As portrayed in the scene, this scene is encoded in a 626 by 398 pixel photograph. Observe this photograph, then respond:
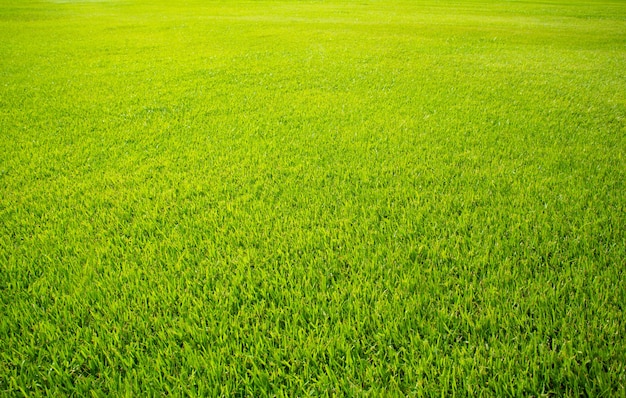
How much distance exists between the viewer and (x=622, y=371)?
1593mm

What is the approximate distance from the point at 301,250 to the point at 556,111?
213 inches

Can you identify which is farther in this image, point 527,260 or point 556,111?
point 556,111

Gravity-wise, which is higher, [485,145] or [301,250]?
[485,145]

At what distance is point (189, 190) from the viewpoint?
339 centimetres

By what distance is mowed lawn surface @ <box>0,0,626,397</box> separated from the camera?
5.63 feet

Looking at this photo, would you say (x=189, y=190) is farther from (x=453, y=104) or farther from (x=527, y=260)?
(x=453, y=104)

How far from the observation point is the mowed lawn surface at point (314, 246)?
5.63ft

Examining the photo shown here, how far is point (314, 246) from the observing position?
2.59m

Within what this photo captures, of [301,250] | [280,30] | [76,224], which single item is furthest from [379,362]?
[280,30]

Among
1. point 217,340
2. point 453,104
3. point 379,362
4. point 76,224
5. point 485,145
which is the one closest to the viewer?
point 379,362

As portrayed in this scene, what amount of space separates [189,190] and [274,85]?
504 centimetres

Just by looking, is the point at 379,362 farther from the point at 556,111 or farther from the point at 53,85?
the point at 53,85

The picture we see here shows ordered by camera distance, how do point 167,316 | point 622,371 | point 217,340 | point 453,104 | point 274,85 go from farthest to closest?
1. point 274,85
2. point 453,104
3. point 167,316
4. point 217,340
5. point 622,371

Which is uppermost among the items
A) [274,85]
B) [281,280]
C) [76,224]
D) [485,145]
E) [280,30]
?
Answer: [280,30]
